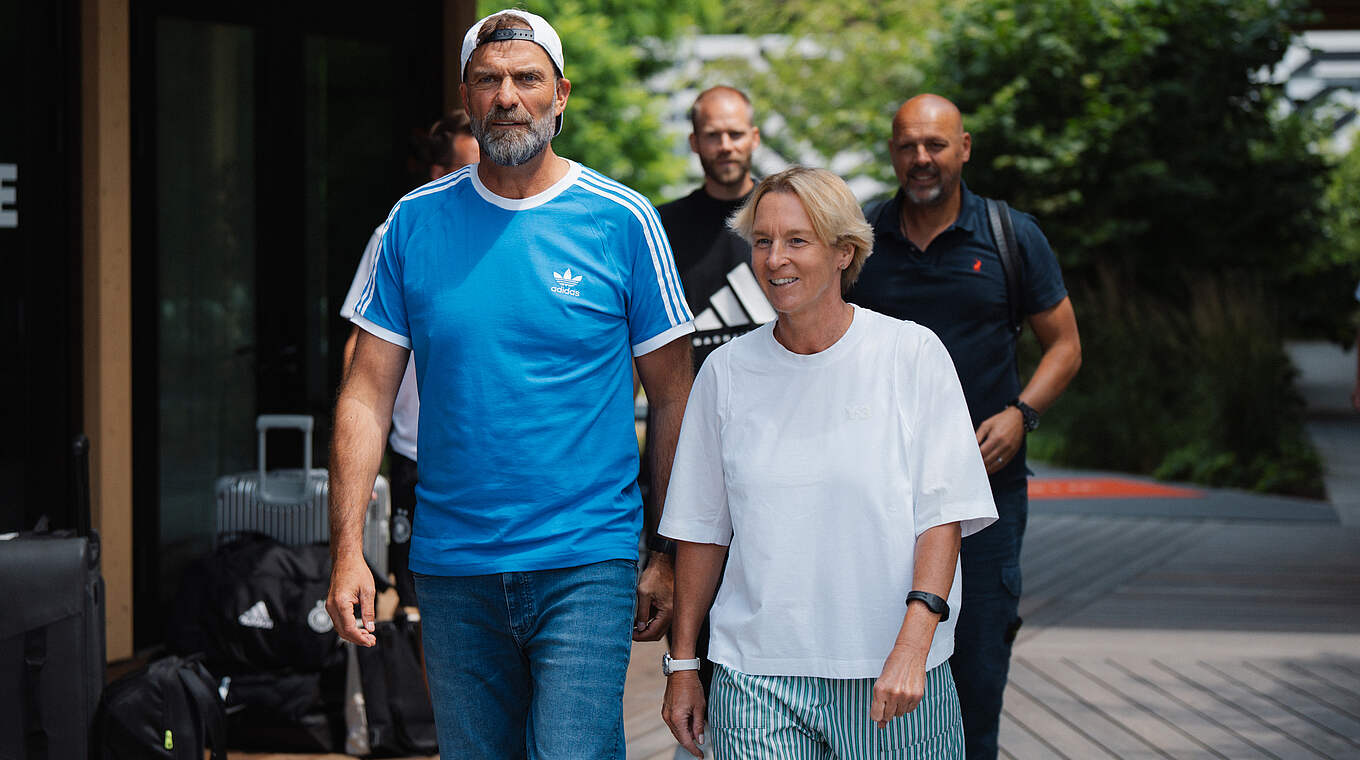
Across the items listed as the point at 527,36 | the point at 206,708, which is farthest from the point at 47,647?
the point at 527,36

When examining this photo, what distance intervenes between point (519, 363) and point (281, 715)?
99.2 inches

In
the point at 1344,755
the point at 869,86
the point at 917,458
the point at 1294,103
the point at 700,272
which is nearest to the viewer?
the point at 917,458

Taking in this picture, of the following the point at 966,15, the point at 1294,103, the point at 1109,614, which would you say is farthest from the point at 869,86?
the point at 1109,614

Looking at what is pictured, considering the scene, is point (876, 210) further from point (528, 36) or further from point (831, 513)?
point (831, 513)

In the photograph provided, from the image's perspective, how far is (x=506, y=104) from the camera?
2.54 metres

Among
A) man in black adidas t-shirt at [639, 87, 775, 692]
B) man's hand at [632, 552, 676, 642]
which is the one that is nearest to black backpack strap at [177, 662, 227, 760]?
man in black adidas t-shirt at [639, 87, 775, 692]

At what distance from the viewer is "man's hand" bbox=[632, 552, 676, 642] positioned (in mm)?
2703

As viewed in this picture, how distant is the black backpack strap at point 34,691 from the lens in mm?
3611

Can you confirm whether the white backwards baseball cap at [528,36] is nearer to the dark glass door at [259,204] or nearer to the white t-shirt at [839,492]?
the white t-shirt at [839,492]

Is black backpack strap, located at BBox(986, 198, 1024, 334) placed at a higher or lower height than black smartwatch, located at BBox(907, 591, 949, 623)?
higher

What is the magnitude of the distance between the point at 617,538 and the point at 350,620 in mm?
478

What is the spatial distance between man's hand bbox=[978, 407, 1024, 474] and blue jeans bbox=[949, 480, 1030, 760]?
132mm

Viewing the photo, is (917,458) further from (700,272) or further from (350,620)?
(700,272)

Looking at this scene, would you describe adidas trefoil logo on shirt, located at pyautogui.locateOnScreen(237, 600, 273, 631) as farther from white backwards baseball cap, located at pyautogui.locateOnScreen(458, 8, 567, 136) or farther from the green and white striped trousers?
the green and white striped trousers
